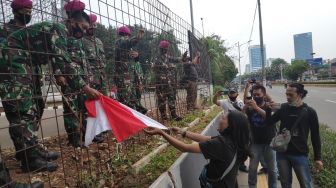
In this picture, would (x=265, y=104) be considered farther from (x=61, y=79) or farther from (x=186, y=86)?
(x=186, y=86)

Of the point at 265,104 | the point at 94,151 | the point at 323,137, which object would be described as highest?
the point at 265,104

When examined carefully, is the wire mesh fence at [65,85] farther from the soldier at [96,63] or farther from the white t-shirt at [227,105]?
the white t-shirt at [227,105]

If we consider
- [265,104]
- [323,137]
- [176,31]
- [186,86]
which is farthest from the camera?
[186,86]

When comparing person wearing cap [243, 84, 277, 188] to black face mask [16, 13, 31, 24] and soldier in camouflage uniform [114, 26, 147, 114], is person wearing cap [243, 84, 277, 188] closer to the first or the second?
soldier in camouflage uniform [114, 26, 147, 114]

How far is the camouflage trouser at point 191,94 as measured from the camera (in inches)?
396

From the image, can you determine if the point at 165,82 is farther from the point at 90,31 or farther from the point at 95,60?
the point at 90,31

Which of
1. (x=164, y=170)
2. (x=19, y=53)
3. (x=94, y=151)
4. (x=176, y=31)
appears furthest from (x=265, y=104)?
(x=176, y=31)

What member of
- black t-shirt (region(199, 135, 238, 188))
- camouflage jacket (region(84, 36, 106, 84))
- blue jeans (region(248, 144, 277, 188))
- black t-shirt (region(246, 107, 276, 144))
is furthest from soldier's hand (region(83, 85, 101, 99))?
black t-shirt (region(246, 107, 276, 144))

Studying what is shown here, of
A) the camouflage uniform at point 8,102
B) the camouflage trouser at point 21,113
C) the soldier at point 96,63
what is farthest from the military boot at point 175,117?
the camouflage trouser at point 21,113

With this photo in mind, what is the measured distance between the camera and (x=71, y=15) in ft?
14.8

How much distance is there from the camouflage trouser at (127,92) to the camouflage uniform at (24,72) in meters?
1.78

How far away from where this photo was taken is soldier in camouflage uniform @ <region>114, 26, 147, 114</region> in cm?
596

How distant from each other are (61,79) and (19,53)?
52 centimetres

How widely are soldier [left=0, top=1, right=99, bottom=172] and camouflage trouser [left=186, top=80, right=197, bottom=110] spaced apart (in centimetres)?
594
